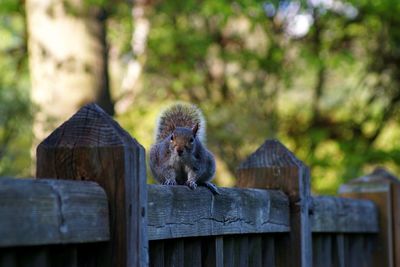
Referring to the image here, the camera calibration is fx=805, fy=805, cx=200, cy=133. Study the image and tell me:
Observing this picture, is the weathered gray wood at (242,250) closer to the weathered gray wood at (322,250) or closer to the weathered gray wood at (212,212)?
the weathered gray wood at (212,212)

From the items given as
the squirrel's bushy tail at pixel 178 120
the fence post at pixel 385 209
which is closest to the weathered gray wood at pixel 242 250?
the squirrel's bushy tail at pixel 178 120

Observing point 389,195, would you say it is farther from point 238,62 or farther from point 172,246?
point 238,62

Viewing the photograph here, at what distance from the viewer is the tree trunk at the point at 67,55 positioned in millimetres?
8023

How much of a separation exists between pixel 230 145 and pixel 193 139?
593 centimetres

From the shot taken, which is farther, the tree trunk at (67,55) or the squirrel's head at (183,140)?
the tree trunk at (67,55)

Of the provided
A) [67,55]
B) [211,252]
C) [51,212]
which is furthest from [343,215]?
[67,55]

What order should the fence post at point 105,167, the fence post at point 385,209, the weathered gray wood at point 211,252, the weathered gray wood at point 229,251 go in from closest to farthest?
the fence post at point 105,167 < the weathered gray wood at point 211,252 < the weathered gray wood at point 229,251 < the fence post at point 385,209

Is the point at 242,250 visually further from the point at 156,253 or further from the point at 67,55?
the point at 67,55

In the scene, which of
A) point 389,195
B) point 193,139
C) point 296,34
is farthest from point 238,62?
point 193,139

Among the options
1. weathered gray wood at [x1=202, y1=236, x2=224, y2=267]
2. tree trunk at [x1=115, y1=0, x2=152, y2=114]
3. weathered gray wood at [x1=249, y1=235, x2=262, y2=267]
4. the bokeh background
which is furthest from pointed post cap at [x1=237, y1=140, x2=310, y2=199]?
tree trunk at [x1=115, y1=0, x2=152, y2=114]

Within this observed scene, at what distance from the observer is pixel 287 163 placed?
342 cm

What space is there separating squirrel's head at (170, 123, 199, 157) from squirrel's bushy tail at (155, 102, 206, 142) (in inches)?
11.8

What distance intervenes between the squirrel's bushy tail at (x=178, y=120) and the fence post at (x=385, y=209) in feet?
3.49

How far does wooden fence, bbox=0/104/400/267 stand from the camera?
5.82 ft
